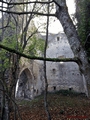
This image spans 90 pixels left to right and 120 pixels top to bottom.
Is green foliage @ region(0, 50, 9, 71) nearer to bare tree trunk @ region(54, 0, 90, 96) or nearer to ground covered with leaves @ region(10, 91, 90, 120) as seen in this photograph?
ground covered with leaves @ region(10, 91, 90, 120)

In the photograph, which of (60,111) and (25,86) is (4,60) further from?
(25,86)

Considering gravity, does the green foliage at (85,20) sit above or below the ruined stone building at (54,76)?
above

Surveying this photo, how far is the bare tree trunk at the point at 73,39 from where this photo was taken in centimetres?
202

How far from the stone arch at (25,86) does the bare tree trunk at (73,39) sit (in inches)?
586

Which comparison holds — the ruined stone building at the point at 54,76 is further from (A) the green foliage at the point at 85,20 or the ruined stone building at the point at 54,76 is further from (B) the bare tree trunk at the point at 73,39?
(B) the bare tree trunk at the point at 73,39

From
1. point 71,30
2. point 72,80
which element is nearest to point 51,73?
point 72,80

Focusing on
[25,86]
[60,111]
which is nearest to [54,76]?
[25,86]

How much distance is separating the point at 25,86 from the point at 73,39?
1606 cm

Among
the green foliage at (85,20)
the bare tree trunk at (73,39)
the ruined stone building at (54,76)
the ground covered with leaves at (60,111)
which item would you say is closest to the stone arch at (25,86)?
the ruined stone building at (54,76)

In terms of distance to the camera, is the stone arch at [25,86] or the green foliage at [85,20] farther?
the stone arch at [25,86]

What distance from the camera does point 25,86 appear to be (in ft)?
58.2

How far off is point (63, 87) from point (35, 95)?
143 inches

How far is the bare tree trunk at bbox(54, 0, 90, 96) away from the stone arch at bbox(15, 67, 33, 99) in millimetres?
14873

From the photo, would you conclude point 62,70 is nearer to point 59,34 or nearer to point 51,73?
point 51,73
